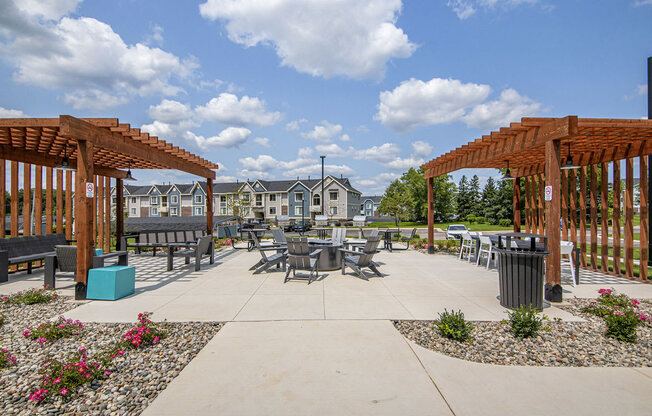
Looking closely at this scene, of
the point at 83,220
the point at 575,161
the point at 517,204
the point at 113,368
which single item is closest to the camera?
the point at 113,368

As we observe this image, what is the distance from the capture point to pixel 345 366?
10.8 ft

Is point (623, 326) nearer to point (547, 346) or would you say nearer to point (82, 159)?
point (547, 346)

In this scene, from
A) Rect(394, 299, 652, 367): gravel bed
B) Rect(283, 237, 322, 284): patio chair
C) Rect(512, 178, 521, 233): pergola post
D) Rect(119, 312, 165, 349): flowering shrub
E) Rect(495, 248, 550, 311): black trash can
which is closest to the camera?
Rect(394, 299, 652, 367): gravel bed

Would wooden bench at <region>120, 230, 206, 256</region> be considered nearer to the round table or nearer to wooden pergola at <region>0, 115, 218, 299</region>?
wooden pergola at <region>0, 115, 218, 299</region>

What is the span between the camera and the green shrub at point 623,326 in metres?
4.02

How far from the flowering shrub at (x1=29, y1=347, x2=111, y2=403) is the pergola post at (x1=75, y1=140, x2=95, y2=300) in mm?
3226

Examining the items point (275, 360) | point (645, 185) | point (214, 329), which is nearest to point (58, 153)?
point (214, 329)

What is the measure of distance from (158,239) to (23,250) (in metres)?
3.50

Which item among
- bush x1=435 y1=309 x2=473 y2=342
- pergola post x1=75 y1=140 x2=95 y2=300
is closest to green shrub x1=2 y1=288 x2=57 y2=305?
pergola post x1=75 y1=140 x2=95 y2=300

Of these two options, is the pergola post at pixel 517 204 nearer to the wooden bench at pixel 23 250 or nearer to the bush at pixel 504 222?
the wooden bench at pixel 23 250

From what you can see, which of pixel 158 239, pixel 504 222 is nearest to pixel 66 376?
pixel 158 239

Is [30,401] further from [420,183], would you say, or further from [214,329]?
[420,183]

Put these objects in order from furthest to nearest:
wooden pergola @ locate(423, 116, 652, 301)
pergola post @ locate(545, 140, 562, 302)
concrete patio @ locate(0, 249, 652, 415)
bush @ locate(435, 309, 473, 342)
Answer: wooden pergola @ locate(423, 116, 652, 301), pergola post @ locate(545, 140, 562, 302), bush @ locate(435, 309, 473, 342), concrete patio @ locate(0, 249, 652, 415)

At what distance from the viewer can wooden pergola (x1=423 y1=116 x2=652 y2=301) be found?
5980mm
